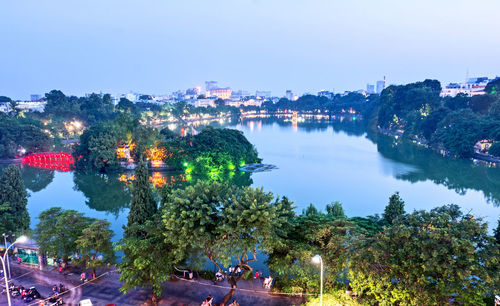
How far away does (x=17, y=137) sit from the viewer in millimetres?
51625

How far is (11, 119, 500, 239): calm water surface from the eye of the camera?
32000 mm

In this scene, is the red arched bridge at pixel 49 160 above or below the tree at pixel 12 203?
below

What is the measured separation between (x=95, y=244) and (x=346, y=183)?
2969cm

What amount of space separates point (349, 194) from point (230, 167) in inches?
641

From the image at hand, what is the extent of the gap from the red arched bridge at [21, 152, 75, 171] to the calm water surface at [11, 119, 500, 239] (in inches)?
118

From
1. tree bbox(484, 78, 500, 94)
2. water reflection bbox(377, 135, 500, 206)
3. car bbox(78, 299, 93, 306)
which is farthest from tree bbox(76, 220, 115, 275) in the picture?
tree bbox(484, 78, 500, 94)

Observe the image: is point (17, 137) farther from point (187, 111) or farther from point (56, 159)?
point (187, 111)

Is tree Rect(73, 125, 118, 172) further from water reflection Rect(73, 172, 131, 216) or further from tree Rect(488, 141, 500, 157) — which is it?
tree Rect(488, 141, 500, 157)

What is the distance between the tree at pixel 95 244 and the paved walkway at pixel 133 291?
1172mm

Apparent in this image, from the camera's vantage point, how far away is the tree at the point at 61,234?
16.6 m

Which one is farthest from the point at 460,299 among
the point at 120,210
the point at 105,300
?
the point at 120,210

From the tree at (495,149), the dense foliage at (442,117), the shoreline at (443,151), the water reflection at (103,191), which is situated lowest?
the water reflection at (103,191)

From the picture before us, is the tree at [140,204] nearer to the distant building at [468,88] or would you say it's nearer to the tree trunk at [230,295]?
the tree trunk at [230,295]

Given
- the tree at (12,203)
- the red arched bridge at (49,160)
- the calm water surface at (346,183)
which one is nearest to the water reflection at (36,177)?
the calm water surface at (346,183)
